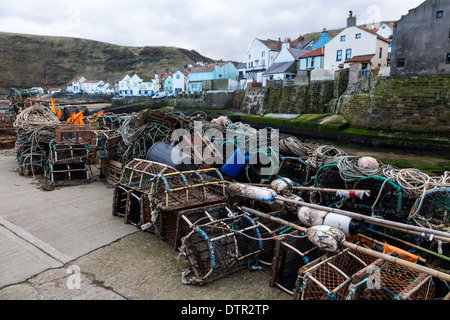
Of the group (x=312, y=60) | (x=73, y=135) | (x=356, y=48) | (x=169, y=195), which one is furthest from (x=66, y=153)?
(x=312, y=60)

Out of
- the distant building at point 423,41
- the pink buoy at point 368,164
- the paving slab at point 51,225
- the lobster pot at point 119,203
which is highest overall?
the distant building at point 423,41

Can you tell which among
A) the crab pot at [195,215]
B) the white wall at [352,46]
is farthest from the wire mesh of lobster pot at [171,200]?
the white wall at [352,46]

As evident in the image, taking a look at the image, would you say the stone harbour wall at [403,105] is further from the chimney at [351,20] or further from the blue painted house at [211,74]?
the blue painted house at [211,74]

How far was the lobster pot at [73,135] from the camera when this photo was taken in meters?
8.02

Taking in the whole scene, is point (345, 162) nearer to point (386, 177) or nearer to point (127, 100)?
point (386, 177)

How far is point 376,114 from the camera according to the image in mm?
17656

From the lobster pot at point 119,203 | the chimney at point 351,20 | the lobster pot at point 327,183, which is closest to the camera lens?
the lobster pot at point 327,183

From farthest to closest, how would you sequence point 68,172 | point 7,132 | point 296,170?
point 7,132, point 68,172, point 296,170

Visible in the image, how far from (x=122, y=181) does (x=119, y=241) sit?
126 centimetres

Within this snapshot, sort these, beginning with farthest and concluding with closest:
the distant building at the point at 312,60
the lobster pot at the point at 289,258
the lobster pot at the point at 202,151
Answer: the distant building at the point at 312,60 < the lobster pot at the point at 202,151 < the lobster pot at the point at 289,258

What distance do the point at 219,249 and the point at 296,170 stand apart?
278cm

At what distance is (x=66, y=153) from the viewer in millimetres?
7879

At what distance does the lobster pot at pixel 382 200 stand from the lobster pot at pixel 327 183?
387 millimetres

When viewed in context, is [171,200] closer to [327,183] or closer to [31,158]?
[327,183]
